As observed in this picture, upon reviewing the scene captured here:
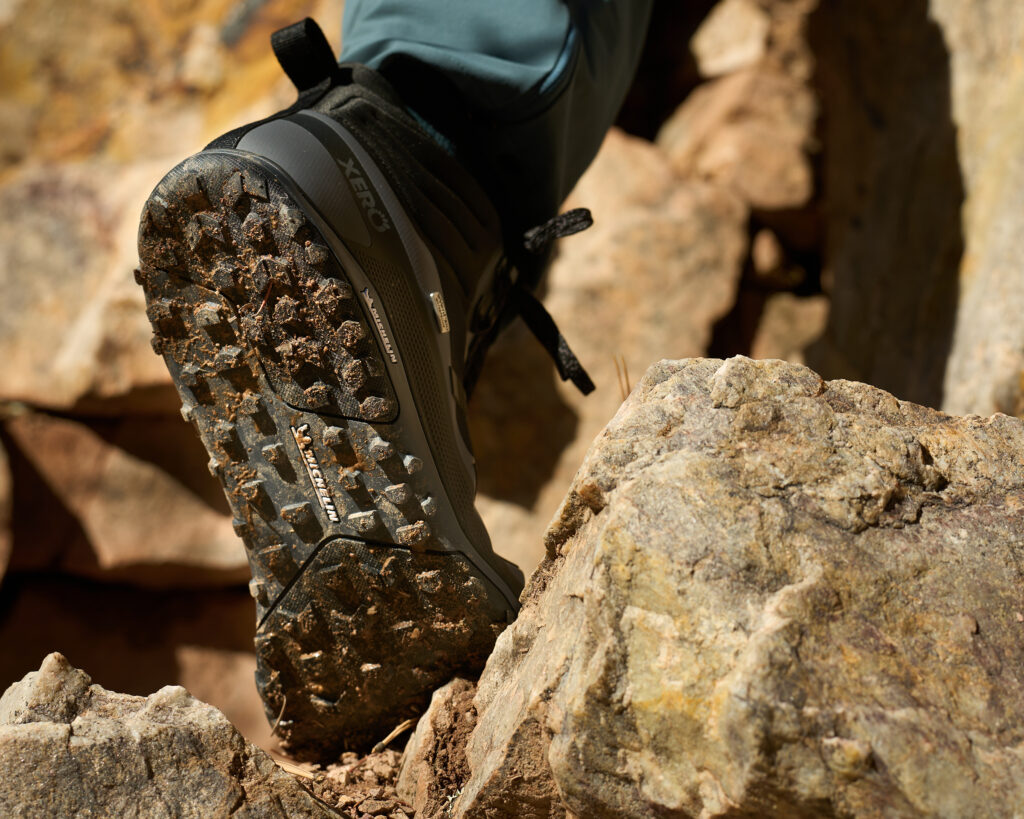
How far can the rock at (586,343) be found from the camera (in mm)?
2918

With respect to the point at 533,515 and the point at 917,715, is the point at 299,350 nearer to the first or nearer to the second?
the point at 917,715

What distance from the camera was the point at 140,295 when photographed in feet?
8.79

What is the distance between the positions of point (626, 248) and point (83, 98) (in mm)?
1822

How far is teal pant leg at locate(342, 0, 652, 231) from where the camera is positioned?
4.29 feet

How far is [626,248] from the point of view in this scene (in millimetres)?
2988

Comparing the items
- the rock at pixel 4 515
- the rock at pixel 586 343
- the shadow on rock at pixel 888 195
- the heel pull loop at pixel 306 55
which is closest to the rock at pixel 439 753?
the heel pull loop at pixel 306 55

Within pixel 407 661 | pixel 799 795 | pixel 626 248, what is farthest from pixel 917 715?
pixel 626 248

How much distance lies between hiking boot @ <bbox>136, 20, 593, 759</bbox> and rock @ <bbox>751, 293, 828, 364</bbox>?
86.1 inches

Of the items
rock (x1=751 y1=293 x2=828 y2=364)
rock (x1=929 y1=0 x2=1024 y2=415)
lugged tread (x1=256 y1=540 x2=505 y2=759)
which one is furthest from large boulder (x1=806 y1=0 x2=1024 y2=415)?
lugged tread (x1=256 y1=540 x2=505 y2=759)

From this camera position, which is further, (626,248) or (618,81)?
(626,248)

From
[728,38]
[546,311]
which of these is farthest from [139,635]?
[728,38]

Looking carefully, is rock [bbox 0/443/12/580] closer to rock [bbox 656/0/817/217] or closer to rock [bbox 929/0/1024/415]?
rock [bbox 656/0/817/217]

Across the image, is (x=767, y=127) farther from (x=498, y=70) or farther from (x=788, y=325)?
(x=498, y=70)

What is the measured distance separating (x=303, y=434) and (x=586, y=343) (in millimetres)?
1908
